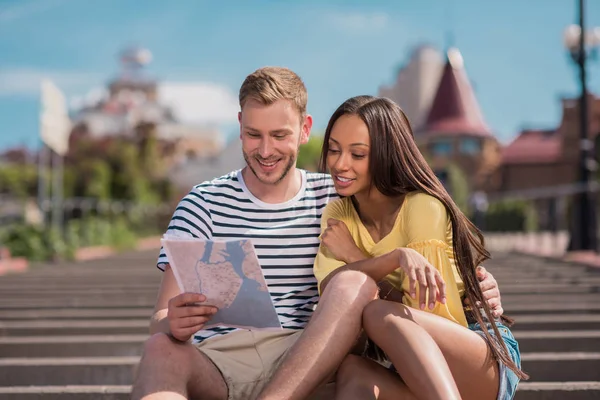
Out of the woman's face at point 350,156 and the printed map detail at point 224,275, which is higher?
the woman's face at point 350,156

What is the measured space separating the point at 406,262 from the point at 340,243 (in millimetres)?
A: 281

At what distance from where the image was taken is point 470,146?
4369 cm

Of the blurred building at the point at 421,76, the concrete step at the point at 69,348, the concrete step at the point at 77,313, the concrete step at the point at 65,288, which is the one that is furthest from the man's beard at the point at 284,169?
the blurred building at the point at 421,76

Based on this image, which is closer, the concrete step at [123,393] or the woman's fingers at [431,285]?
the woman's fingers at [431,285]

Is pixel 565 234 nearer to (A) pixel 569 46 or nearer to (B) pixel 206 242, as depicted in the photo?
(A) pixel 569 46

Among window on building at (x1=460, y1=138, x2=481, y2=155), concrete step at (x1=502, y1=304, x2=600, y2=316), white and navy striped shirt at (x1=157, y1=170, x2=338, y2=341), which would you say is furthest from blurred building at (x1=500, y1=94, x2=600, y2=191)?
white and navy striped shirt at (x1=157, y1=170, x2=338, y2=341)

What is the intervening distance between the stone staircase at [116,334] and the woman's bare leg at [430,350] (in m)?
0.38

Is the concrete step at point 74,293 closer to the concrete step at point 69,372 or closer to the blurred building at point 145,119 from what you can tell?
the concrete step at point 69,372

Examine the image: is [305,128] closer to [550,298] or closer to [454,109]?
[550,298]

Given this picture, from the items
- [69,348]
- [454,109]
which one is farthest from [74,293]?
[454,109]

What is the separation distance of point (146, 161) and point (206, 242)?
34.9 m

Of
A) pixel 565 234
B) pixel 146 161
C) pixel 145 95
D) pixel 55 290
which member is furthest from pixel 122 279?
pixel 145 95

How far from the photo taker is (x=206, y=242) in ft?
7.45

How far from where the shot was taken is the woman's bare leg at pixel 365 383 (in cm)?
233
